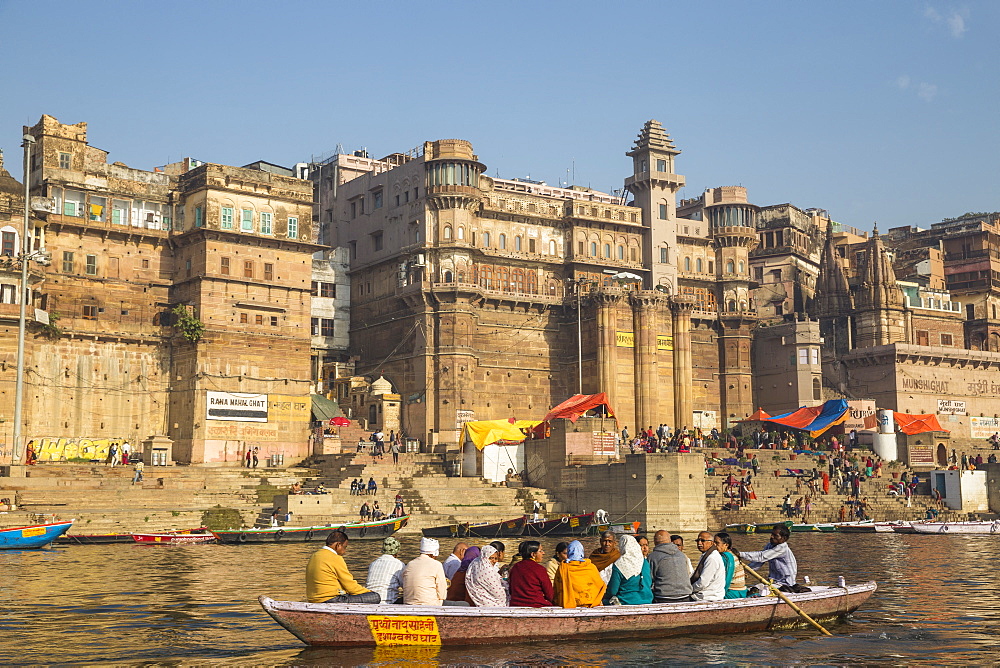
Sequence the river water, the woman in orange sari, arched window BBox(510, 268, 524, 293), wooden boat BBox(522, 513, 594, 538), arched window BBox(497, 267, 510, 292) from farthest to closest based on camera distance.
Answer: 1. arched window BBox(510, 268, 524, 293)
2. arched window BBox(497, 267, 510, 292)
3. wooden boat BBox(522, 513, 594, 538)
4. the woman in orange sari
5. the river water

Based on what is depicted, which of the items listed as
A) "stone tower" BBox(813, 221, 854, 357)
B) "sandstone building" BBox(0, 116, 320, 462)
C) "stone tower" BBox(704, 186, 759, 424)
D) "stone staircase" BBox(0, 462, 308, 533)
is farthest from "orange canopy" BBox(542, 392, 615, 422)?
"stone tower" BBox(813, 221, 854, 357)

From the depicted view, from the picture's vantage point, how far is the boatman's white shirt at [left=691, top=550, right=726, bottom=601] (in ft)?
68.1

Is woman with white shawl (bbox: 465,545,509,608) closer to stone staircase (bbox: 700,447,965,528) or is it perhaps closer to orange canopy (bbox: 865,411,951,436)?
stone staircase (bbox: 700,447,965,528)

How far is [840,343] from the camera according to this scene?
86562 mm

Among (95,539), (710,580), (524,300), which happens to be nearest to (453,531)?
(95,539)

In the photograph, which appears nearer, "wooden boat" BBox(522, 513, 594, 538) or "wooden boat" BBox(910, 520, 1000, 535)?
"wooden boat" BBox(522, 513, 594, 538)

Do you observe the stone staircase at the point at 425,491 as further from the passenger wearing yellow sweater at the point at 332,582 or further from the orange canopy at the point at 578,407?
the passenger wearing yellow sweater at the point at 332,582

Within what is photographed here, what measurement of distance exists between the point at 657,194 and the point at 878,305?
59.9ft

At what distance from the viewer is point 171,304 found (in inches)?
2554

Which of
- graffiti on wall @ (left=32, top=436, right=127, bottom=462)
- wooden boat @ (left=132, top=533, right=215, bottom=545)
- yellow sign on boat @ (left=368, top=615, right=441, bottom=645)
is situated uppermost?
graffiti on wall @ (left=32, top=436, right=127, bottom=462)

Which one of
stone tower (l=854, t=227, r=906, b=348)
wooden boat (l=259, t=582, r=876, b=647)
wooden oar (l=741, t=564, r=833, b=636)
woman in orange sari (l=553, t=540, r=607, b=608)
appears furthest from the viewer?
stone tower (l=854, t=227, r=906, b=348)

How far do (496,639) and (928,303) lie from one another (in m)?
78.7

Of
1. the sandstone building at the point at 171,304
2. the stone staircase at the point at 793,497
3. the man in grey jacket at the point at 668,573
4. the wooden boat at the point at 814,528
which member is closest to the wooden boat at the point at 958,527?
the wooden boat at the point at 814,528

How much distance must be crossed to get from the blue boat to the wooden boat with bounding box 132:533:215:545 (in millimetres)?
3178
